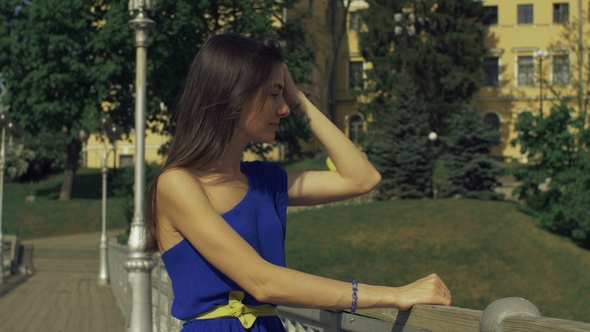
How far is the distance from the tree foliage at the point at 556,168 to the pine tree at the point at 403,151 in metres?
5.81

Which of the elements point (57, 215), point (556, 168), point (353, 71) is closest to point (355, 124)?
point (353, 71)

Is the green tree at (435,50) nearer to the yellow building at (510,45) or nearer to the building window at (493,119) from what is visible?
the yellow building at (510,45)

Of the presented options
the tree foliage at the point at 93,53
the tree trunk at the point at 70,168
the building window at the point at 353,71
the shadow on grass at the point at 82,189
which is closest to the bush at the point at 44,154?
the shadow on grass at the point at 82,189

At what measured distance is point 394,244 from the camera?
25391 mm

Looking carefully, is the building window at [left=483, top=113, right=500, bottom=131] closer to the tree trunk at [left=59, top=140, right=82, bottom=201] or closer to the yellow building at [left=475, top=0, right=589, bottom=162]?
the yellow building at [left=475, top=0, right=589, bottom=162]

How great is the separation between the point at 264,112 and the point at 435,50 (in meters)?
52.6

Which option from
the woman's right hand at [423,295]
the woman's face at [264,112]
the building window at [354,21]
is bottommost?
the woman's right hand at [423,295]

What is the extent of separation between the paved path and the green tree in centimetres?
2997

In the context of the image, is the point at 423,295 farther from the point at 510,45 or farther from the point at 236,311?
the point at 510,45

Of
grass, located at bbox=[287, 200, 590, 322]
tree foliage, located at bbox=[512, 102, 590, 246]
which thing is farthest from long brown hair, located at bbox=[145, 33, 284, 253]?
tree foliage, located at bbox=[512, 102, 590, 246]

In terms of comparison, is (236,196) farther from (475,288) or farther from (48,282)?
(48,282)

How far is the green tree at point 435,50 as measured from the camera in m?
53.1

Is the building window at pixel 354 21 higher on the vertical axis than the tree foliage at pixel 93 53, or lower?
higher

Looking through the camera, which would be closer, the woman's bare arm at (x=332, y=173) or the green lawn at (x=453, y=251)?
the woman's bare arm at (x=332, y=173)
